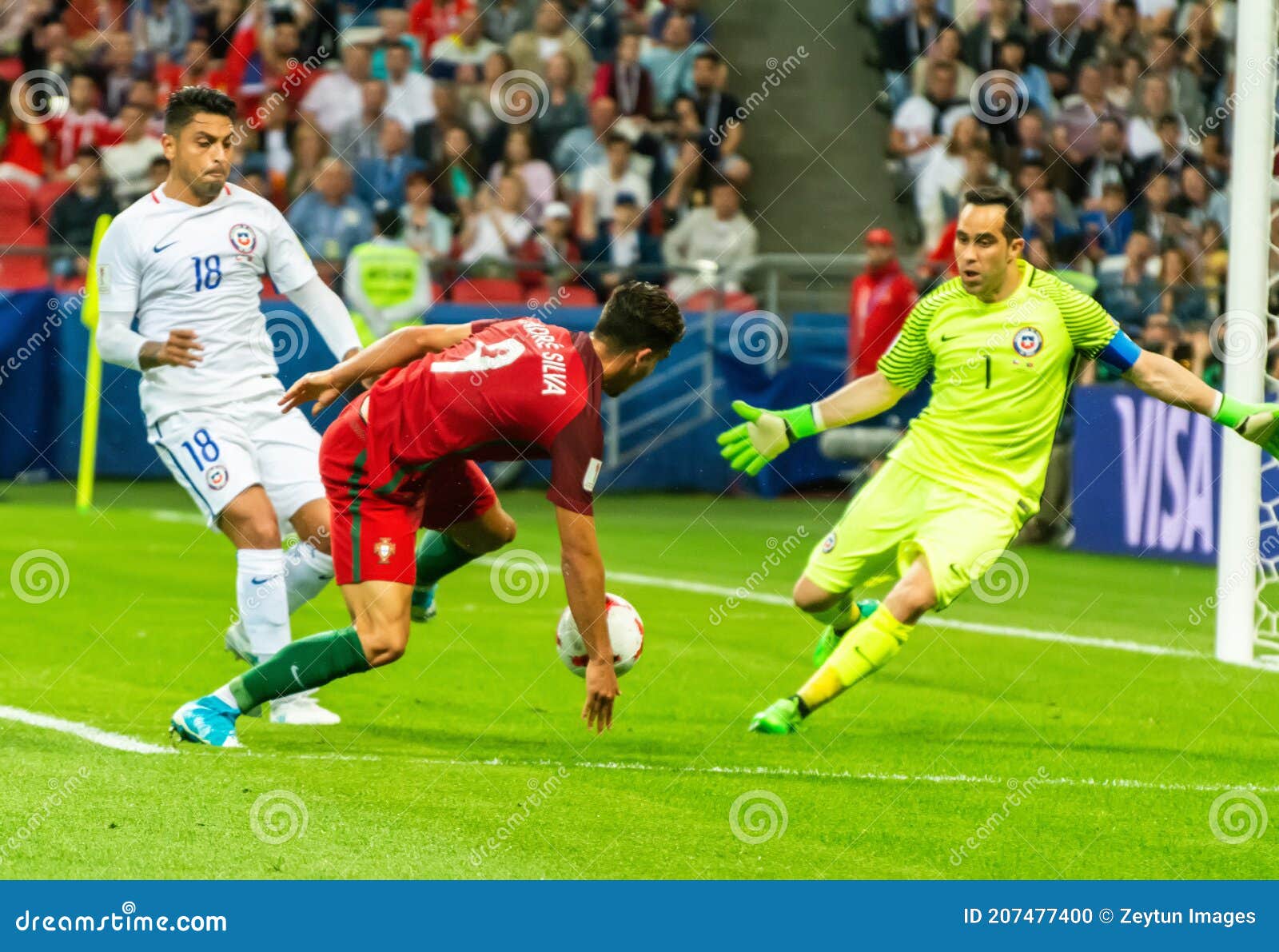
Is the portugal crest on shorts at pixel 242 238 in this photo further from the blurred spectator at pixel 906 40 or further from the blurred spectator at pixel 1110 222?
the blurred spectator at pixel 906 40

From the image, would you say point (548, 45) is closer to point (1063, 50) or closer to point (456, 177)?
point (456, 177)

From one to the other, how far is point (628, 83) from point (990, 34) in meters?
3.59

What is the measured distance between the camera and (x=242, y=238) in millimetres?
7887

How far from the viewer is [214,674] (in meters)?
8.99

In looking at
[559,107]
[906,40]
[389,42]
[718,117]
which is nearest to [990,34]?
[906,40]

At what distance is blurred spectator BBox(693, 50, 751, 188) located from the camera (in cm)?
1942

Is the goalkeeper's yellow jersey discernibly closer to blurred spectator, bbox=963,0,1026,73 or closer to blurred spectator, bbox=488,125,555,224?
blurred spectator, bbox=488,125,555,224

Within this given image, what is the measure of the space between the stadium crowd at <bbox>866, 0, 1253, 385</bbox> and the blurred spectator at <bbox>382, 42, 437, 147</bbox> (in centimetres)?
454

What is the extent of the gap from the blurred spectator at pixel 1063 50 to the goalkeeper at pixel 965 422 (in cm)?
1237

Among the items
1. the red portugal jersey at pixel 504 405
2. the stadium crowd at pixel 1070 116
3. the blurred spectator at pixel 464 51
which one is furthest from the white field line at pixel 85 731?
the blurred spectator at pixel 464 51

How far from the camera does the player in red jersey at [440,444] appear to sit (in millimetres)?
6188

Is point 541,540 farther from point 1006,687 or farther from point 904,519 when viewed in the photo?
point 904,519

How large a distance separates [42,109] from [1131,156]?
33.9 ft

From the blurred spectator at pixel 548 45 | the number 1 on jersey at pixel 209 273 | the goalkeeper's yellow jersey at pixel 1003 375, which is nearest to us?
the goalkeeper's yellow jersey at pixel 1003 375
